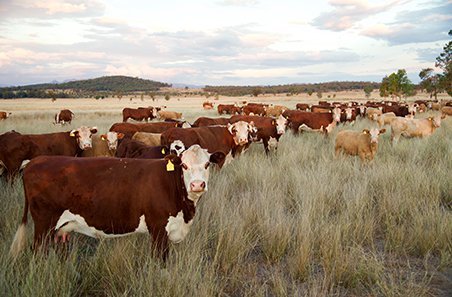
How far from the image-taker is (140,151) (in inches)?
300

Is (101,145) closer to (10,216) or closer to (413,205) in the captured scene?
(10,216)

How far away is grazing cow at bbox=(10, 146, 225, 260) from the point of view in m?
3.85

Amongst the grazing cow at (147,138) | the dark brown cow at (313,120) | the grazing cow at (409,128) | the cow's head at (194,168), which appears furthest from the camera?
the dark brown cow at (313,120)

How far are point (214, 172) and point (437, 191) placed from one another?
4.83 meters

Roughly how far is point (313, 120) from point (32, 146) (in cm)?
1357

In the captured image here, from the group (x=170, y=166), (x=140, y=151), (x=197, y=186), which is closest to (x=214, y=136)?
(x=140, y=151)

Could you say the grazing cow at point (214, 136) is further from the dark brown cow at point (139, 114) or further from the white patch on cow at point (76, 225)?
the dark brown cow at point (139, 114)

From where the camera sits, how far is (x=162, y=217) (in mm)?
3900

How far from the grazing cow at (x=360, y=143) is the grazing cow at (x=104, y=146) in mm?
6960

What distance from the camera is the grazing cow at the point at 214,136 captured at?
362 inches

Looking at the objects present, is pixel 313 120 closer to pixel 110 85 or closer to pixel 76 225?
pixel 76 225

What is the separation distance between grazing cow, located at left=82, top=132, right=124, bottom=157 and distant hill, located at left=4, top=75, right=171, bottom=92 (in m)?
152

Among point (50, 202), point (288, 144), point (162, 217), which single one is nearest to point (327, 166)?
point (288, 144)

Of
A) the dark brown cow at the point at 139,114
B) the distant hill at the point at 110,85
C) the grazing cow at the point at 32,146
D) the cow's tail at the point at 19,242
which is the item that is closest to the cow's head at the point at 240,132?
the grazing cow at the point at 32,146
